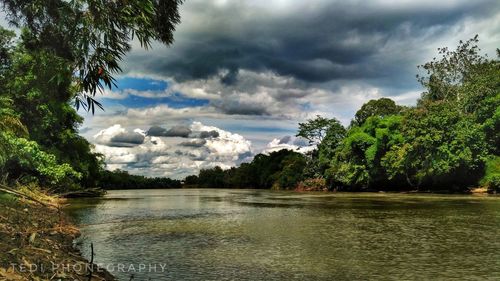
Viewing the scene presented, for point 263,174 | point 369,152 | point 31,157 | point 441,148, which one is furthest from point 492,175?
point 263,174

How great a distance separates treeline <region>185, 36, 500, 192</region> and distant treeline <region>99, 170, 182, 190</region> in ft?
193

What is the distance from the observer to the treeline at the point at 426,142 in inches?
1864

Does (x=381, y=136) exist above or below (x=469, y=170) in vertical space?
above

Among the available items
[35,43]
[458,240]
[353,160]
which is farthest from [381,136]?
[35,43]

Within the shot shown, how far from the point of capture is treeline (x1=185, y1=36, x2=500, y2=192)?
1864 inches

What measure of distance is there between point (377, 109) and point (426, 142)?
Result: 2979cm

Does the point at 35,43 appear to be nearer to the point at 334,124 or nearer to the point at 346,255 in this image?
the point at 346,255

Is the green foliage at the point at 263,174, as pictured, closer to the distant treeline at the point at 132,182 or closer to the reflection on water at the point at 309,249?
the distant treeline at the point at 132,182

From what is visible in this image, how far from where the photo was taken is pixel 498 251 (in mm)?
10523

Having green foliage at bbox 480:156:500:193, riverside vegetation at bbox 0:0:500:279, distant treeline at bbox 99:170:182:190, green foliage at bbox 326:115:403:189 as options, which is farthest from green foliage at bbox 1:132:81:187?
distant treeline at bbox 99:170:182:190

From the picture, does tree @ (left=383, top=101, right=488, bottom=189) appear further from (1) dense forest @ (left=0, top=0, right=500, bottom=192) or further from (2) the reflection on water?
(2) the reflection on water

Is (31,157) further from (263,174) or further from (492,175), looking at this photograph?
(263,174)

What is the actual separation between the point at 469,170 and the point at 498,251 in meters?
44.0

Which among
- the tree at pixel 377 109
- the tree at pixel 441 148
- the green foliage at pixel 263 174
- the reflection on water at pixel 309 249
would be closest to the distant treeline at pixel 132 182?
the green foliage at pixel 263 174
